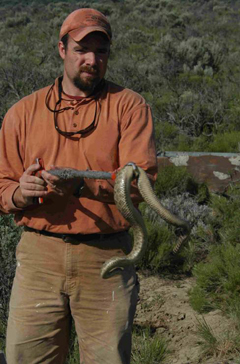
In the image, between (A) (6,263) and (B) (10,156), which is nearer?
(B) (10,156)

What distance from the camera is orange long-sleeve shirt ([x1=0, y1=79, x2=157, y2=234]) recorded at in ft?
8.29

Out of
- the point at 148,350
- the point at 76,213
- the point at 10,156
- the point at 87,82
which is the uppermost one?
the point at 87,82

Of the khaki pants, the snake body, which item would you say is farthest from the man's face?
the khaki pants

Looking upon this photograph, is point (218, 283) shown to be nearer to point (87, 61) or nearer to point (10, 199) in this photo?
point (10, 199)

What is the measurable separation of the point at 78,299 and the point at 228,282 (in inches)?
80.0

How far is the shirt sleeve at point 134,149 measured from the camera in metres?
2.41

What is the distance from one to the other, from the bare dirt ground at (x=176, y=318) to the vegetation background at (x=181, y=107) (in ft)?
0.38

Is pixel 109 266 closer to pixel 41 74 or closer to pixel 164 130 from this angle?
pixel 164 130

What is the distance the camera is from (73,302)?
264cm

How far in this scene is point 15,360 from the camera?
8.70 ft

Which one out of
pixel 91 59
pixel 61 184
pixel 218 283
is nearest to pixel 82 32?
pixel 91 59

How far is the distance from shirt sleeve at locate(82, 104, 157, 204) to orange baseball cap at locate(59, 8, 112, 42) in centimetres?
46

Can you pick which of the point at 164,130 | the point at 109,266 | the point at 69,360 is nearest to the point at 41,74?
the point at 164,130

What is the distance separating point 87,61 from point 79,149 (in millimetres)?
462
